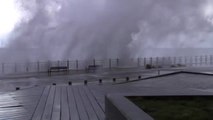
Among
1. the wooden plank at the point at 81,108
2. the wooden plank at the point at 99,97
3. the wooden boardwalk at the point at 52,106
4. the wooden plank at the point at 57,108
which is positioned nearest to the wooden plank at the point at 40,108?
the wooden boardwalk at the point at 52,106

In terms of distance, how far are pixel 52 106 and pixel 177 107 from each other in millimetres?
3178

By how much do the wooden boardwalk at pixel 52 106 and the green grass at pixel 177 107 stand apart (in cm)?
113

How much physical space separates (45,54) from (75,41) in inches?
212

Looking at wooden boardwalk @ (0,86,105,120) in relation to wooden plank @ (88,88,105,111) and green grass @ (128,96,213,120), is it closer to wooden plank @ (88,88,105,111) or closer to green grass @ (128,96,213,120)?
wooden plank @ (88,88,105,111)

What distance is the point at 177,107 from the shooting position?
499cm

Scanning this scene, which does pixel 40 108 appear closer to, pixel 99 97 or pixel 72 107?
pixel 72 107

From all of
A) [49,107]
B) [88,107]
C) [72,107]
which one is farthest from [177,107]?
[49,107]

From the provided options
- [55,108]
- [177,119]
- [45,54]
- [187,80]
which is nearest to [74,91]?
[55,108]

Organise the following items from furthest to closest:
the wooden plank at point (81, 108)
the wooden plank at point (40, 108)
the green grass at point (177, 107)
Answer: the wooden plank at point (40, 108)
the wooden plank at point (81, 108)
the green grass at point (177, 107)

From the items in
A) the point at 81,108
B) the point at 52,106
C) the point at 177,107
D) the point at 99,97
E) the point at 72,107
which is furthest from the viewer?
the point at 99,97

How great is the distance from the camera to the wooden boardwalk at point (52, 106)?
247 inches

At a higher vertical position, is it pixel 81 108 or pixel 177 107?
pixel 177 107

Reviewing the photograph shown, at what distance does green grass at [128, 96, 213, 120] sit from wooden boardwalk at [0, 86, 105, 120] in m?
1.13

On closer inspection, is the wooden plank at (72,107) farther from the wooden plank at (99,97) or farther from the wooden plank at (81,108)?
the wooden plank at (99,97)
